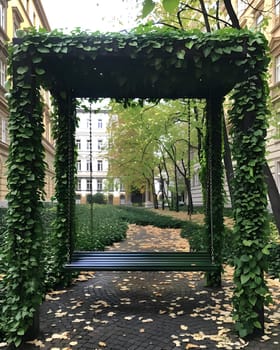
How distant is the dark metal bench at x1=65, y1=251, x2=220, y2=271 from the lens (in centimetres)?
521

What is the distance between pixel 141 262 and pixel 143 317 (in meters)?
0.84

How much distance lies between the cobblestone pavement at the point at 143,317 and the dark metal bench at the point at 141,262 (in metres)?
0.61

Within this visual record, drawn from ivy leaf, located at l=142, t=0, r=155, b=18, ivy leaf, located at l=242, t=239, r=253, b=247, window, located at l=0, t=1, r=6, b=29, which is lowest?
ivy leaf, located at l=242, t=239, r=253, b=247

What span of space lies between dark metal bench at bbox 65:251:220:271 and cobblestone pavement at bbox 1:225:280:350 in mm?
615

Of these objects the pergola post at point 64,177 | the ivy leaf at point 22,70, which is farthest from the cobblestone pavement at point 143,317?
the ivy leaf at point 22,70

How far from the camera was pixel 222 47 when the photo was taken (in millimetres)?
4367

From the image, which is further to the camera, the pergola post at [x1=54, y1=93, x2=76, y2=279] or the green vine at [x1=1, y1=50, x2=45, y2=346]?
the pergola post at [x1=54, y1=93, x2=76, y2=279]

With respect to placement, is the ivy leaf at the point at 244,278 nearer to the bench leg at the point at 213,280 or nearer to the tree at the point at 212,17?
the tree at the point at 212,17

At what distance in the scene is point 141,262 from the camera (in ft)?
18.2

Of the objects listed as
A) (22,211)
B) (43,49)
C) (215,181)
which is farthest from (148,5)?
(215,181)

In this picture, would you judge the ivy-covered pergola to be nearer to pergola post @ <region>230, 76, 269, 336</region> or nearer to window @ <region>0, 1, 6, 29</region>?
pergola post @ <region>230, 76, 269, 336</region>

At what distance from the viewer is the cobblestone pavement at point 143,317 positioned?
164 inches

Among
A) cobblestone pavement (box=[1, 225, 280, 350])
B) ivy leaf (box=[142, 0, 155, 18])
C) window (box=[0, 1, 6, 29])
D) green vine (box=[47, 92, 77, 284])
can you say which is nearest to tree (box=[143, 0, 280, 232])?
ivy leaf (box=[142, 0, 155, 18])

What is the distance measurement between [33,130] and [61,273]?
10.3 ft
